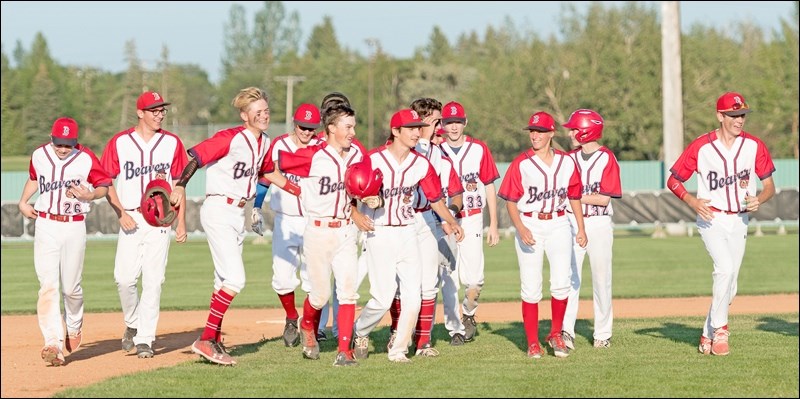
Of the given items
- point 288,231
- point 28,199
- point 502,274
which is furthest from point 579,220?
point 502,274

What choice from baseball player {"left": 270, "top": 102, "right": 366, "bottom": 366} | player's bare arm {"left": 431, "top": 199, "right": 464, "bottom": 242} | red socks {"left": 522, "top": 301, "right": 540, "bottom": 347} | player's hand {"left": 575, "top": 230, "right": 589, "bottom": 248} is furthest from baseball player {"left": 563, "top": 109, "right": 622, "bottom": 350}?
baseball player {"left": 270, "top": 102, "right": 366, "bottom": 366}

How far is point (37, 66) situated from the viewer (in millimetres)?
84250

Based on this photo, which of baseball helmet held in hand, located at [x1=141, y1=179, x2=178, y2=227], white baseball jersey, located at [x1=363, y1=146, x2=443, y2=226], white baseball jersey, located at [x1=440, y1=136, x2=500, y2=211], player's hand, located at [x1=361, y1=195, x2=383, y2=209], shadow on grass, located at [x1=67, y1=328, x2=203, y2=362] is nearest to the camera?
player's hand, located at [x1=361, y1=195, x2=383, y2=209]

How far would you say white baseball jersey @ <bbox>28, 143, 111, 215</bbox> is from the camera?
10602 mm

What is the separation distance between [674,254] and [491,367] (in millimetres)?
18423

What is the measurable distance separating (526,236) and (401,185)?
1314 millimetres

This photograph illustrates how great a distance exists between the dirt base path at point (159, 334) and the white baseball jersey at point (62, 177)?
1463 mm

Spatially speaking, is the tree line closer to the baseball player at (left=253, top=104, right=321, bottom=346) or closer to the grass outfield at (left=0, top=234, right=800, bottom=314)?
the grass outfield at (left=0, top=234, right=800, bottom=314)

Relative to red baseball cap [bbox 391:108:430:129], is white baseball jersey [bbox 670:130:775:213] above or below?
below

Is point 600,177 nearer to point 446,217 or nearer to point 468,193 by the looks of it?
point 468,193

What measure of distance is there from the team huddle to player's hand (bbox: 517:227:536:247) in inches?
1.3

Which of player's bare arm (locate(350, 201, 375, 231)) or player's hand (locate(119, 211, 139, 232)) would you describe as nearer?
player's bare arm (locate(350, 201, 375, 231))

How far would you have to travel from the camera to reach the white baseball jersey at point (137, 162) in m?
10.9

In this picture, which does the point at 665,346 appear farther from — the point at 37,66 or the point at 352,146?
the point at 37,66
